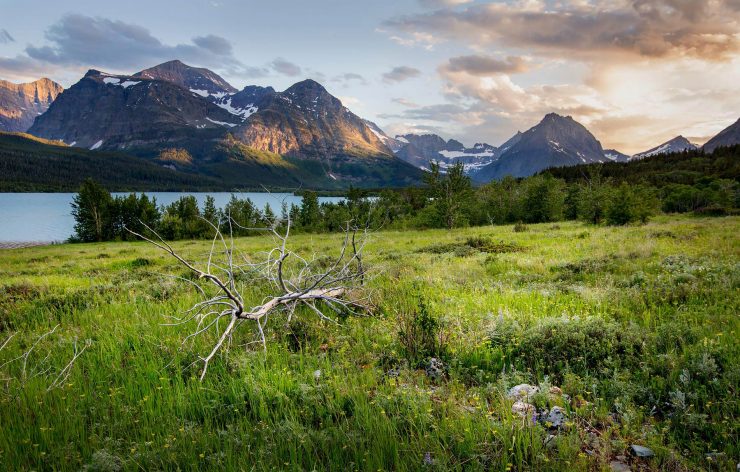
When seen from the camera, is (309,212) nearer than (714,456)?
No

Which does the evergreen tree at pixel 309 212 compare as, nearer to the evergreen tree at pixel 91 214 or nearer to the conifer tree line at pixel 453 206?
the conifer tree line at pixel 453 206

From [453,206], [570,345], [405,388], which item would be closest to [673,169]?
[453,206]

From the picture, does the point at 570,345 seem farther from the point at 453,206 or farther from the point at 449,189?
the point at 449,189

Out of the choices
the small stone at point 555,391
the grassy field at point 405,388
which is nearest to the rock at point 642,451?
the grassy field at point 405,388

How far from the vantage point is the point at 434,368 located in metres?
5.25

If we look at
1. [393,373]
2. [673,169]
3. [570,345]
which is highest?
[673,169]

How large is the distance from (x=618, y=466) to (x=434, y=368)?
242 centimetres

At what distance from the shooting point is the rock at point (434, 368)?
Answer: 498 centimetres

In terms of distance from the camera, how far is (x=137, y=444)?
3.92 metres

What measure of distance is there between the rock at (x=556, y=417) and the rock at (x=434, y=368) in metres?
1.42

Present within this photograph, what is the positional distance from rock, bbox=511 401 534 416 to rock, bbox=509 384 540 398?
149 millimetres

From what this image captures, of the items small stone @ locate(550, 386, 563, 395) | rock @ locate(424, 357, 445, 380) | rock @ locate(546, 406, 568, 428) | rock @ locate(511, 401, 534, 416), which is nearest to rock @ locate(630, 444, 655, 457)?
rock @ locate(546, 406, 568, 428)

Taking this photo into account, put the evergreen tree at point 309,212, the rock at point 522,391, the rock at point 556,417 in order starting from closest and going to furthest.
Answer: the rock at point 556,417 → the rock at point 522,391 → the evergreen tree at point 309,212

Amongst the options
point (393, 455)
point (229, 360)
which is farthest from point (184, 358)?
point (393, 455)
